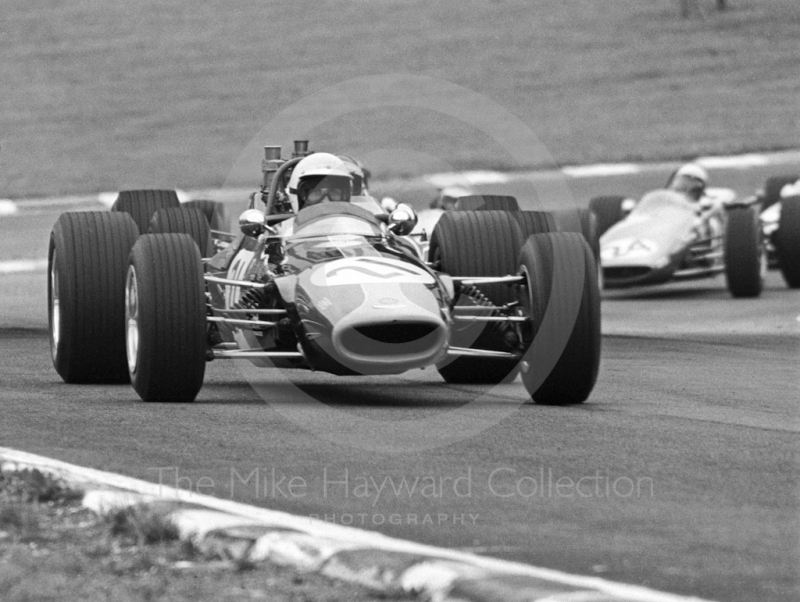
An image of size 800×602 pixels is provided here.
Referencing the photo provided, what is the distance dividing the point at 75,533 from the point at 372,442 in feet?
7.10

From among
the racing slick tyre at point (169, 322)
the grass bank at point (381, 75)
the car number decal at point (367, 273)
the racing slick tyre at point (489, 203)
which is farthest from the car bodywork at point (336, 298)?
the grass bank at point (381, 75)

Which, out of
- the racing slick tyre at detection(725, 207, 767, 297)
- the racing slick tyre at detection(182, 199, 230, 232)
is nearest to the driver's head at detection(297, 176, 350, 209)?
the racing slick tyre at detection(182, 199, 230, 232)

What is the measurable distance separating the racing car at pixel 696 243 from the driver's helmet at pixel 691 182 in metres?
0.10

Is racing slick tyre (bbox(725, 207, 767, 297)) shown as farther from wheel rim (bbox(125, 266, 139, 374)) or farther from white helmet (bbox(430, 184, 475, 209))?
wheel rim (bbox(125, 266, 139, 374))

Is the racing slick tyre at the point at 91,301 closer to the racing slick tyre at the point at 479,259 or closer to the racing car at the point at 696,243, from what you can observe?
the racing slick tyre at the point at 479,259

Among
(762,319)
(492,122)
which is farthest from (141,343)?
(492,122)

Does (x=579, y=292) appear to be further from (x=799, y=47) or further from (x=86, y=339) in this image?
(x=799, y=47)

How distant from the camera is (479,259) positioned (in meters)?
9.88

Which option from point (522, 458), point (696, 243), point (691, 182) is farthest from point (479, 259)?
point (691, 182)

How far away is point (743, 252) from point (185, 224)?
23.4 ft

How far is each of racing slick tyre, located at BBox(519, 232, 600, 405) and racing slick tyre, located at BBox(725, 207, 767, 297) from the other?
326 inches

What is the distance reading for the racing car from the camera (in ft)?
55.5

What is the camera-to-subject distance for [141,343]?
8.73m

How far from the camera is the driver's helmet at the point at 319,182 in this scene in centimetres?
1002
